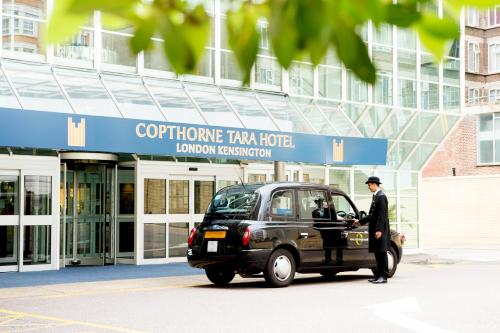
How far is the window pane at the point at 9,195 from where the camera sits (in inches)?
663

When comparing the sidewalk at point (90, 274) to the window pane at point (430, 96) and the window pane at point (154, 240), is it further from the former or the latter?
the window pane at point (430, 96)

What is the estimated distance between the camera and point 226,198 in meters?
14.3

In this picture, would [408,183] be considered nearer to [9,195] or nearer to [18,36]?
[18,36]

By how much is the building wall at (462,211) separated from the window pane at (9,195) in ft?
72.1

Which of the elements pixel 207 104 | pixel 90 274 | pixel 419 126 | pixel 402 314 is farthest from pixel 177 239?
pixel 402 314

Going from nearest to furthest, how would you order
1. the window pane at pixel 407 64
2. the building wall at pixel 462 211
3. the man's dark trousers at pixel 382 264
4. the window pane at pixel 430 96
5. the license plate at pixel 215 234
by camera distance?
the license plate at pixel 215 234 → the man's dark trousers at pixel 382 264 → the window pane at pixel 407 64 → the window pane at pixel 430 96 → the building wall at pixel 462 211

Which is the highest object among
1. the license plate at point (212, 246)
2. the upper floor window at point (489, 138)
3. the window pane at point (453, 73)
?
the window pane at point (453, 73)

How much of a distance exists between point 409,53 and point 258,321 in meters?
18.6

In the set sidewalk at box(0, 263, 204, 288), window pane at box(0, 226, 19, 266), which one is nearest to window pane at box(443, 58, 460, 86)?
sidewalk at box(0, 263, 204, 288)

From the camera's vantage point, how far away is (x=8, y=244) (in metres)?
16.9

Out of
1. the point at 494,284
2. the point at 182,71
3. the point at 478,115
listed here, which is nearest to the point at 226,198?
the point at 494,284

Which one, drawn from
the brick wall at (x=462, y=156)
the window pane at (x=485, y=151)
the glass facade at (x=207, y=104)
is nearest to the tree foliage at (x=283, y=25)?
the glass facade at (x=207, y=104)

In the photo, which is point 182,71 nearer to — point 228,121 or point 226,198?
point 226,198

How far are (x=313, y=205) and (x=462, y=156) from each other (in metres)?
34.7
